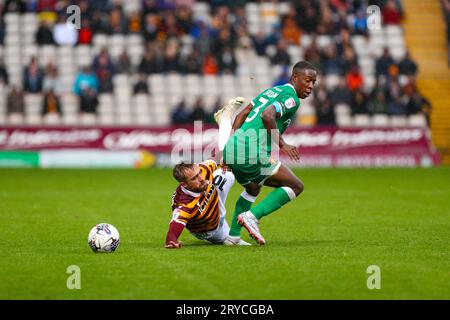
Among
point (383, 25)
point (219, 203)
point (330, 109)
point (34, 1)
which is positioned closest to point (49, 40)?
point (34, 1)

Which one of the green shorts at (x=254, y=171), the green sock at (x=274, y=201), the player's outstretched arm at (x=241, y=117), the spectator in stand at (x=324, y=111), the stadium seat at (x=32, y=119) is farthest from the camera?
the spectator in stand at (x=324, y=111)

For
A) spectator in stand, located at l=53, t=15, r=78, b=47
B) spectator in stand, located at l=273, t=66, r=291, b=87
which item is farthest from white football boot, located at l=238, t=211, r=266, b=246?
spectator in stand, located at l=53, t=15, r=78, b=47

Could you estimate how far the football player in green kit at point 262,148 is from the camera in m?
11.0

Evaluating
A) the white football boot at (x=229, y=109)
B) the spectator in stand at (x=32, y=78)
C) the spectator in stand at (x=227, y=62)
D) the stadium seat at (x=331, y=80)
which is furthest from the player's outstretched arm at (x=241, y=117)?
the stadium seat at (x=331, y=80)

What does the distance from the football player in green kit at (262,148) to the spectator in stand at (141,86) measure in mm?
17549

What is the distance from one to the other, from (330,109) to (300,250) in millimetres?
17489

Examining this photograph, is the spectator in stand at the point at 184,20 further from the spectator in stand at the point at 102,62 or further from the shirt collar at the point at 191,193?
the shirt collar at the point at 191,193

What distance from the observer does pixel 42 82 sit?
28.0 metres

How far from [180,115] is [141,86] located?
1.98m

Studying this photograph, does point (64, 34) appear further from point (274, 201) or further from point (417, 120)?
point (274, 201)

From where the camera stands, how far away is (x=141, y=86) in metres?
28.7

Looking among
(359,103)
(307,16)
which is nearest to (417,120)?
(359,103)

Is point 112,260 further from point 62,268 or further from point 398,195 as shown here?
point 398,195

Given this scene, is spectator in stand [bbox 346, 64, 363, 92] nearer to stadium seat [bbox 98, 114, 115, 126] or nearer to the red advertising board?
the red advertising board
